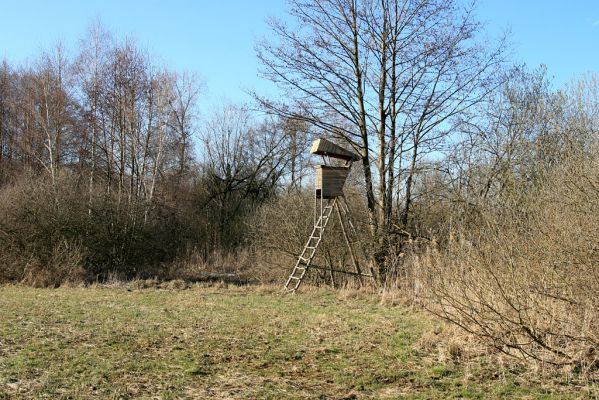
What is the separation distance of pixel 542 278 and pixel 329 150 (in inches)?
374

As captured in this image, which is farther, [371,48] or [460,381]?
[371,48]

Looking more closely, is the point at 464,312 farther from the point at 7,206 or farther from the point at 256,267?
the point at 7,206

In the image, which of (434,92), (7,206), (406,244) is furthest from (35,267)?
(434,92)

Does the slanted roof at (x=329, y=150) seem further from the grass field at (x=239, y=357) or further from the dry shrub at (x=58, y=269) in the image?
the dry shrub at (x=58, y=269)

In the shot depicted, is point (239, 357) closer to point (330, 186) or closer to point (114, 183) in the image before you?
point (330, 186)

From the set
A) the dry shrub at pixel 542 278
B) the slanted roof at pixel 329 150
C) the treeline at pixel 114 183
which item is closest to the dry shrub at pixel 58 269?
the treeline at pixel 114 183

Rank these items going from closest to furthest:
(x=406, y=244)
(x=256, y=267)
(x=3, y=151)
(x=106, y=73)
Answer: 1. (x=406, y=244)
2. (x=256, y=267)
3. (x=106, y=73)
4. (x=3, y=151)

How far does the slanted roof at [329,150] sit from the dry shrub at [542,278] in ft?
27.4

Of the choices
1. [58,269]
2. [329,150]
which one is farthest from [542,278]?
[58,269]

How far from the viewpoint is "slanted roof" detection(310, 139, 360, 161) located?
15.0 metres

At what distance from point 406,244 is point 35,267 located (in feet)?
42.2

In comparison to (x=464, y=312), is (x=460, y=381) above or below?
below

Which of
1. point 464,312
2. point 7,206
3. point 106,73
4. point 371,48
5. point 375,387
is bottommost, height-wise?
point 375,387

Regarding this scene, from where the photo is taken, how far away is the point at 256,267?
1922cm
